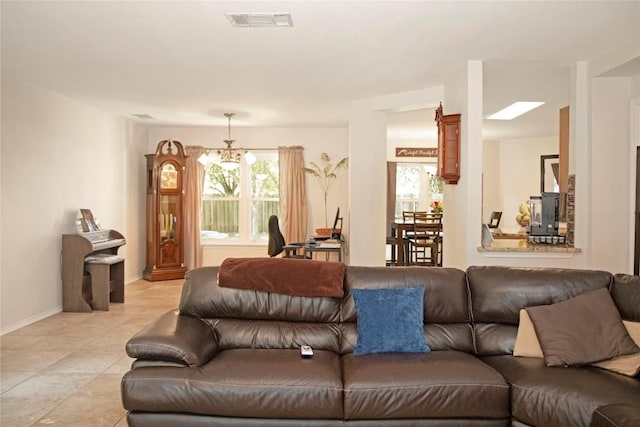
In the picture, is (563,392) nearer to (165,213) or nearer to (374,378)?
(374,378)

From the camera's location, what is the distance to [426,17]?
3.55m

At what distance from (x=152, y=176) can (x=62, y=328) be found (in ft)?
11.4

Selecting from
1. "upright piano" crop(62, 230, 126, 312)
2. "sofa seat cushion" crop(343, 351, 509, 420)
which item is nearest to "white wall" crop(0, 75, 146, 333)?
"upright piano" crop(62, 230, 126, 312)

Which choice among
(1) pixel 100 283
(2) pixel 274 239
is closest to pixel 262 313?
(1) pixel 100 283

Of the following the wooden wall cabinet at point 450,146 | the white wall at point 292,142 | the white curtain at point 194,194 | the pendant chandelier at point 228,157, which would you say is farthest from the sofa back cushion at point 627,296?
the white curtain at point 194,194

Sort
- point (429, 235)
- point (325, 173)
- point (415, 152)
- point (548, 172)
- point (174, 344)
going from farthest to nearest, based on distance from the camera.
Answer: point (415, 152) < point (548, 172) < point (325, 173) < point (429, 235) < point (174, 344)

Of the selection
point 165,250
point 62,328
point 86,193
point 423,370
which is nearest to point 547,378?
point 423,370

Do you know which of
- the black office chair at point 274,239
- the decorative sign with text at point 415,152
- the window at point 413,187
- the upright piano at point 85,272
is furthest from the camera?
the window at point 413,187

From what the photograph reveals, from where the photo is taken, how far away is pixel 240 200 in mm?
9148

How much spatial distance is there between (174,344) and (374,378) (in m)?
1.01

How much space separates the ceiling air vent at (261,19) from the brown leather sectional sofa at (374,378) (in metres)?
1.98

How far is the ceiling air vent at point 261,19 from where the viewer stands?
3.52 m

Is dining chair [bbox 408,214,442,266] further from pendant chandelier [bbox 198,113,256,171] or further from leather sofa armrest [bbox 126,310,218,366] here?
leather sofa armrest [bbox 126,310,218,366]

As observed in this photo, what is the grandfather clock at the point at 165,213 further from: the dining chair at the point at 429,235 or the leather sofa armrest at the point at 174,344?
the leather sofa armrest at the point at 174,344
